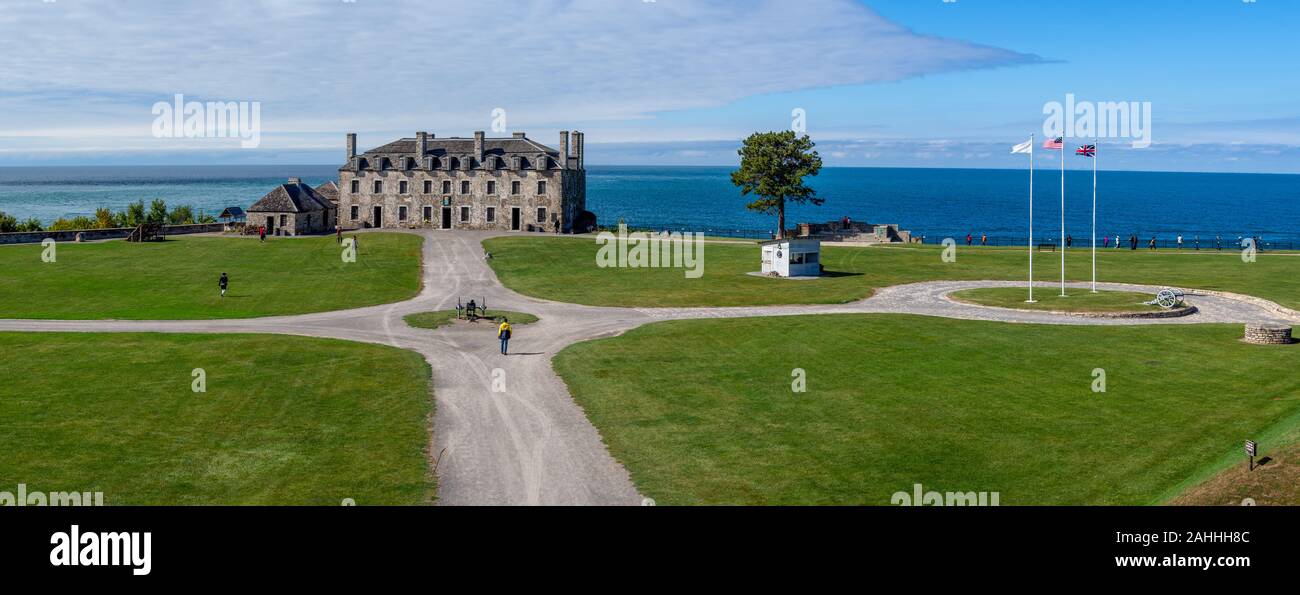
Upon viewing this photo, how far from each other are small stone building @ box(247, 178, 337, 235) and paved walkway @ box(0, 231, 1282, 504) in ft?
78.7

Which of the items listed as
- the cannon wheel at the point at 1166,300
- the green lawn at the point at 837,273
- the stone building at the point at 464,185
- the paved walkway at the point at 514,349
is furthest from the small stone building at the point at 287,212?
the cannon wheel at the point at 1166,300

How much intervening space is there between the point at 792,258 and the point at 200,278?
123 ft

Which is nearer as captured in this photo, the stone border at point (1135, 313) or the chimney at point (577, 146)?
the stone border at point (1135, 313)

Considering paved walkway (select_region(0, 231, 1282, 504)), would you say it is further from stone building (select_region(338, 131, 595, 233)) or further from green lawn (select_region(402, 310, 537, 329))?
stone building (select_region(338, 131, 595, 233))

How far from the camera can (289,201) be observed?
88.7 metres

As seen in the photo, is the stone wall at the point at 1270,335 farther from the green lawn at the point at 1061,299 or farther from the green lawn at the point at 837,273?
the green lawn at the point at 837,273

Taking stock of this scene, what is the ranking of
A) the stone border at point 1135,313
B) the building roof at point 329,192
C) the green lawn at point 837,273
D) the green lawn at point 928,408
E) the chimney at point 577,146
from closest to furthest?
the green lawn at point 928,408
the stone border at point 1135,313
the green lawn at point 837,273
the chimney at point 577,146
the building roof at point 329,192

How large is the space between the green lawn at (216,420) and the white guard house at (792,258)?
31.2m

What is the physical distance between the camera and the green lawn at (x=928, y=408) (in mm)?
22797

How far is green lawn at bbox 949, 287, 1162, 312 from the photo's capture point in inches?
1860

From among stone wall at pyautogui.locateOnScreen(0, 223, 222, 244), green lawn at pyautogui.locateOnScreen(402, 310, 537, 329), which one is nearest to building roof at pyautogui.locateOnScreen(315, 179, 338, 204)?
stone wall at pyautogui.locateOnScreen(0, 223, 222, 244)

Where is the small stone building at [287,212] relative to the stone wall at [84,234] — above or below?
above
